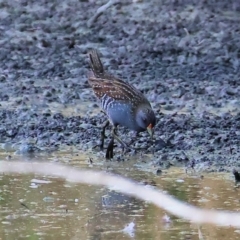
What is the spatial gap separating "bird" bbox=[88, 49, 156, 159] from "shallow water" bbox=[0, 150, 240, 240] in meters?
0.39

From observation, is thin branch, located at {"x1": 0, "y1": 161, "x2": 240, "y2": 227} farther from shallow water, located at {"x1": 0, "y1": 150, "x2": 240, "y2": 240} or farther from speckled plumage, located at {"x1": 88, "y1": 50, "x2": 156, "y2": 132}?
speckled plumage, located at {"x1": 88, "y1": 50, "x2": 156, "y2": 132}

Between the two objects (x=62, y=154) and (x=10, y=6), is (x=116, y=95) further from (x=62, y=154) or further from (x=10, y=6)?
(x=10, y=6)

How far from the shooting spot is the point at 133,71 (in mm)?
12289

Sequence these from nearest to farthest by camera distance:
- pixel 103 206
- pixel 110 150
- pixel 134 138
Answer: pixel 103 206
pixel 110 150
pixel 134 138

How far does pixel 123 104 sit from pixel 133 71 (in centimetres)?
378

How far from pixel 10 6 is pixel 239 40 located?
4159 millimetres

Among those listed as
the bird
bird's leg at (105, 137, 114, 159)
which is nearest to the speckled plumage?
the bird

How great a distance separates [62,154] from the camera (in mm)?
8484

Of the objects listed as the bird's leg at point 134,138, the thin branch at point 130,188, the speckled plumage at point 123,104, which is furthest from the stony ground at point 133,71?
the thin branch at point 130,188

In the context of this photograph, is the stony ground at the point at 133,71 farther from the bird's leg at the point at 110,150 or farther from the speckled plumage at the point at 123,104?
the speckled plumage at the point at 123,104

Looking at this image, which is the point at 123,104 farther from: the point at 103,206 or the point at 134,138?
the point at 103,206

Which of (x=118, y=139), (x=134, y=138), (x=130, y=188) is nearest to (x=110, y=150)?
(x=118, y=139)

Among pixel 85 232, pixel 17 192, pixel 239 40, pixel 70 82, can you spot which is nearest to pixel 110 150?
pixel 17 192

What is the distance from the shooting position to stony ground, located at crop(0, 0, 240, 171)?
891cm
